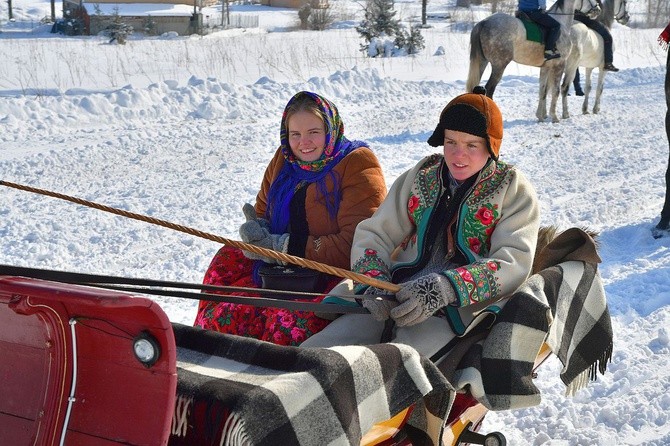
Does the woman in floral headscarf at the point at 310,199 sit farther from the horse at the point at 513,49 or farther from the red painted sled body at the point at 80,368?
the horse at the point at 513,49

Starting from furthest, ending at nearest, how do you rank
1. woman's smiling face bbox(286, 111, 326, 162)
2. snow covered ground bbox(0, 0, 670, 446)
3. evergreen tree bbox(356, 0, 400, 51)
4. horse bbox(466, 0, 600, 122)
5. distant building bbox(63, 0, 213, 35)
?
1. distant building bbox(63, 0, 213, 35)
2. evergreen tree bbox(356, 0, 400, 51)
3. horse bbox(466, 0, 600, 122)
4. snow covered ground bbox(0, 0, 670, 446)
5. woman's smiling face bbox(286, 111, 326, 162)

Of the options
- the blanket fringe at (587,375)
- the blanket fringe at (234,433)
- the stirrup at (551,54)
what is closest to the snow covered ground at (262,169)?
the blanket fringe at (587,375)

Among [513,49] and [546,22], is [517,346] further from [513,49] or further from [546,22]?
[546,22]

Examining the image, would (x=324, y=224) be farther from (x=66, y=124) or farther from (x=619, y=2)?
(x=619, y=2)

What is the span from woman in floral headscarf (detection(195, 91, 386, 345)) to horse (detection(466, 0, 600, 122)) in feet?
28.0

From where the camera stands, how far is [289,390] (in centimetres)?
214

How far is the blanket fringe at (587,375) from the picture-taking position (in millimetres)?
3476

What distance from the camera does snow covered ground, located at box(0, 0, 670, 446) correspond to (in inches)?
164

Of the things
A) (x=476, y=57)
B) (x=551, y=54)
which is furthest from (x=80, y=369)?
(x=551, y=54)

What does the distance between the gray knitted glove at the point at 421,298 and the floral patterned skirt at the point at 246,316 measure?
443 mm

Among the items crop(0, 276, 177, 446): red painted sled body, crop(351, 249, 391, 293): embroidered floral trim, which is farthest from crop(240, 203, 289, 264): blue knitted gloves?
crop(0, 276, 177, 446): red painted sled body

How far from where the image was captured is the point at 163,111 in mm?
10891

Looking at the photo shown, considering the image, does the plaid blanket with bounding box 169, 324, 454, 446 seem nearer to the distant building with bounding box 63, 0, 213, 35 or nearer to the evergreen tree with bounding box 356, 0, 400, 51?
the evergreen tree with bounding box 356, 0, 400, 51

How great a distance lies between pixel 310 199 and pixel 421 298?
3.31 ft
